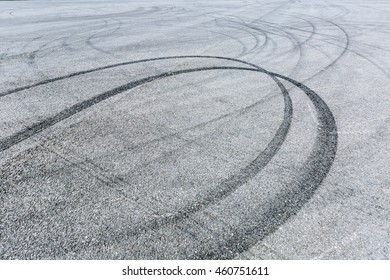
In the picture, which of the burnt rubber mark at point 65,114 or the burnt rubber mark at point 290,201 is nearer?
the burnt rubber mark at point 290,201

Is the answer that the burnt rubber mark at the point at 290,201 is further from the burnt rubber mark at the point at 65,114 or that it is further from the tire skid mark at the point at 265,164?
the burnt rubber mark at the point at 65,114

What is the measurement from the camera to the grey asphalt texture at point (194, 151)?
10.0 feet

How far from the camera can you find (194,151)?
172 inches

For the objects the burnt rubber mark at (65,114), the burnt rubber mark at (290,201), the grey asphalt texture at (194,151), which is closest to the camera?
the burnt rubber mark at (290,201)

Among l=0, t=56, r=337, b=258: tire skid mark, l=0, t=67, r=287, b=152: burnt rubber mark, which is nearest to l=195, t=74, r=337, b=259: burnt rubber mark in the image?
l=0, t=56, r=337, b=258: tire skid mark

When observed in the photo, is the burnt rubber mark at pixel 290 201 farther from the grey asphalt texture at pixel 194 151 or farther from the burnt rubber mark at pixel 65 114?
the burnt rubber mark at pixel 65 114

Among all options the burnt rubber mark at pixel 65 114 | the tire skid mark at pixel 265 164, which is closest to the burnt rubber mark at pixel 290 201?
the tire skid mark at pixel 265 164

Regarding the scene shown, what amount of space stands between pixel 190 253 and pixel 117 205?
103cm

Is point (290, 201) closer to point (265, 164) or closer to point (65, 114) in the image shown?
point (265, 164)

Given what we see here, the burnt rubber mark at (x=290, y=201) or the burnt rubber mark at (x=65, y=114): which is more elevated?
the burnt rubber mark at (x=65, y=114)

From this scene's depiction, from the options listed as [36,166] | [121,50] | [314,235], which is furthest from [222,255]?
[121,50]

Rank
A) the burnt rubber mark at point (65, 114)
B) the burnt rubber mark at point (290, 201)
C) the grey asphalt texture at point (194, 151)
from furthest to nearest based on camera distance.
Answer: the burnt rubber mark at point (65, 114) → the grey asphalt texture at point (194, 151) → the burnt rubber mark at point (290, 201)

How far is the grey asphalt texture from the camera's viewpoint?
3062 millimetres

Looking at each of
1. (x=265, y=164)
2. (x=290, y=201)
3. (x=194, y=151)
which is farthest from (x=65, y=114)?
(x=290, y=201)
